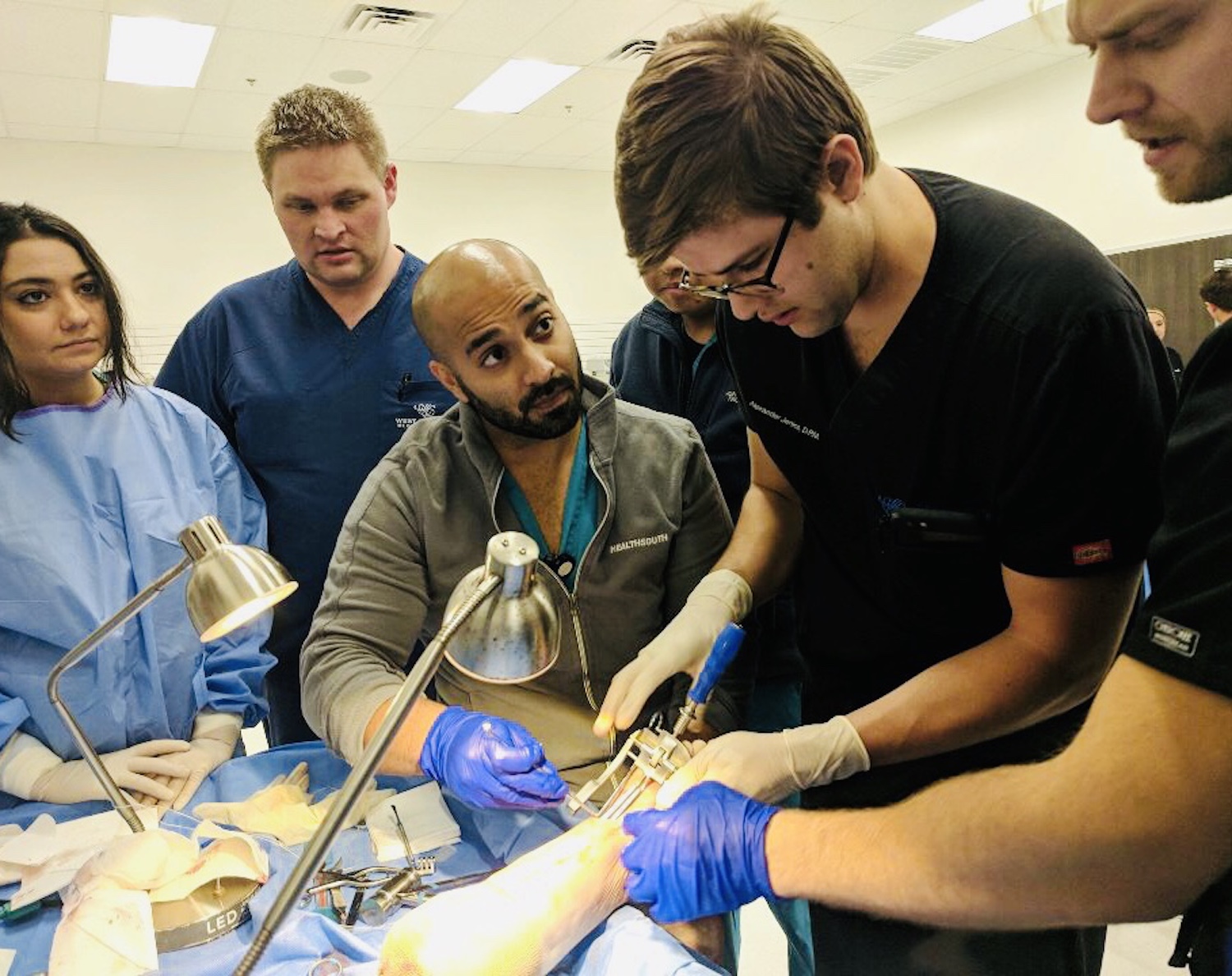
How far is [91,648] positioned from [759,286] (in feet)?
3.87

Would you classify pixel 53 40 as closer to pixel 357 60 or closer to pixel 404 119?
pixel 357 60

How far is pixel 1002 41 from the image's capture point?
22.0ft

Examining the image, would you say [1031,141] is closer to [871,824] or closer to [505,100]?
[505,100]

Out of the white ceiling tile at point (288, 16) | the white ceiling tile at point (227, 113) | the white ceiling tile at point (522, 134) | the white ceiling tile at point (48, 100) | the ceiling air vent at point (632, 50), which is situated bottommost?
the ceiling air vent at point (632, 50)

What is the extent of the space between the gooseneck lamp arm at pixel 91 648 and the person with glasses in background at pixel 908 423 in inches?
29.7

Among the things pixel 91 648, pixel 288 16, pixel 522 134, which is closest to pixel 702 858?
pixel 91 648

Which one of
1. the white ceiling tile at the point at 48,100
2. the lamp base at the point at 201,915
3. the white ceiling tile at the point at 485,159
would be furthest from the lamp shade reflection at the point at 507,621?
the white ceiling tile at the point at 485,159

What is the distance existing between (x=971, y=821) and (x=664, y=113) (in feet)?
3.33

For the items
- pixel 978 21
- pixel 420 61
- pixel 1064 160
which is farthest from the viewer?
pixel 1064 160

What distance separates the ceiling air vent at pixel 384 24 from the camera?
5.23 m

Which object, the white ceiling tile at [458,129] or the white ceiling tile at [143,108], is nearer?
the white ceiling tile at [143,108]

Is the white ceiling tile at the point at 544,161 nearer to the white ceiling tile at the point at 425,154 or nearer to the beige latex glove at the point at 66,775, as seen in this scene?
the white ceiling tile at the point at 425,154

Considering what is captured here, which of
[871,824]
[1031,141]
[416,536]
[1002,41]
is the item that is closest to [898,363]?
[871,824]

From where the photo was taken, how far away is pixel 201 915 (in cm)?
126
